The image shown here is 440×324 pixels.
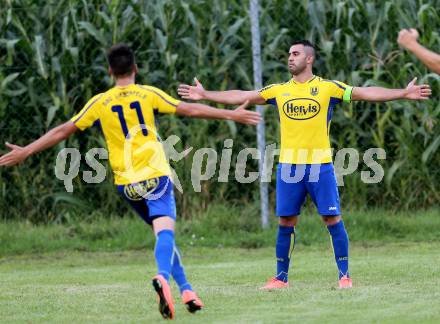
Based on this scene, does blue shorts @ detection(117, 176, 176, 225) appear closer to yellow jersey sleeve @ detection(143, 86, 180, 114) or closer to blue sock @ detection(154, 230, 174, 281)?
blue sock @ detection(154, 230, 174, 281)

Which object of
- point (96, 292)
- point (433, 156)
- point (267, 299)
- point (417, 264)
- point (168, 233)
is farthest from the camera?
point (433, 156)

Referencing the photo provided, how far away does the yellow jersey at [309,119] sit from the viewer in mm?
9461

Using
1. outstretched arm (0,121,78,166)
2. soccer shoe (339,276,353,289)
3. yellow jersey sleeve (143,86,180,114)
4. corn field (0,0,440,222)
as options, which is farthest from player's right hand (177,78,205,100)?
corn field (0,0,440,222)

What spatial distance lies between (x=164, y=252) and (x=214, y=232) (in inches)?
228

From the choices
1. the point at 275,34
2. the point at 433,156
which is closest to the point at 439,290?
the point at 433,156

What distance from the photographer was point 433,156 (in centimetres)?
1423

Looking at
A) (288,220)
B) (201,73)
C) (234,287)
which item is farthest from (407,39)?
(201,73)

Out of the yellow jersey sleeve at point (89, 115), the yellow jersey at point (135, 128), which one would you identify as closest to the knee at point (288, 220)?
the yellow jersey at point (135, 128)

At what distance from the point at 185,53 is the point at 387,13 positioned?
275 cm

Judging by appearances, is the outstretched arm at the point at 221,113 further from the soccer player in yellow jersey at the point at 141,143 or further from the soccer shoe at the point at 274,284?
the soccer shoe at the point at 274,284

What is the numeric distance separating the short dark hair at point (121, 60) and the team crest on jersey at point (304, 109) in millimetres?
2085

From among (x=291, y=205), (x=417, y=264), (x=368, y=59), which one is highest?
(x=368, y=59)

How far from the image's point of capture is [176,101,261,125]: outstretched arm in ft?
25.2

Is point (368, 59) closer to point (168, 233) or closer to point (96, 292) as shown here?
point (96, 292)
